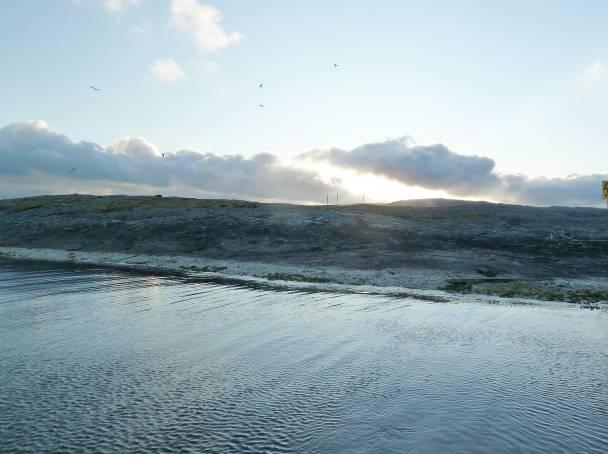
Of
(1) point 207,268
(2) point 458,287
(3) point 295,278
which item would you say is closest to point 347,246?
(3) point 295,278

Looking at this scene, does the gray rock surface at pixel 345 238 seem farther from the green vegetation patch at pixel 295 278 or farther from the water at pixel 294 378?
the water at pixel 294 378

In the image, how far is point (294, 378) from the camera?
16219 millimetres

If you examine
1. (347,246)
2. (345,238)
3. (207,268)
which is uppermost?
(345,238)

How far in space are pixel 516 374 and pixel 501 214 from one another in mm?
85443

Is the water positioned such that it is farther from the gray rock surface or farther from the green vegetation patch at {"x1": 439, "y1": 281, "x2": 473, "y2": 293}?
the gray rock surface

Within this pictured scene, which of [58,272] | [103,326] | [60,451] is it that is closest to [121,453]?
[60,451]

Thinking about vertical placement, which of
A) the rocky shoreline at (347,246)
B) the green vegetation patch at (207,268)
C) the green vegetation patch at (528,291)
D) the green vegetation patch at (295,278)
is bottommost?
the green vegetation patch at (528,291)

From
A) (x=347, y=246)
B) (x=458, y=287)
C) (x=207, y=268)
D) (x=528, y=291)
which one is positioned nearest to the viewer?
(x=528, y=291)

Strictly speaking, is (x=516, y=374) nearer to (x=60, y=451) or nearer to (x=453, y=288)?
(x=60, y=451)

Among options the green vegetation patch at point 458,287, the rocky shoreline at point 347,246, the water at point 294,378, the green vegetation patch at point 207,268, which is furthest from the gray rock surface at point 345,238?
the water at point 294,378

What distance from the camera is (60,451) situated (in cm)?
1068

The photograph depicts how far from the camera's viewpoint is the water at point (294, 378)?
1191 centimetres

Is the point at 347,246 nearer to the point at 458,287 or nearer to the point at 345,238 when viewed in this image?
the point at 345,238

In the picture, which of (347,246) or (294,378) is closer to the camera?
(294,378)
